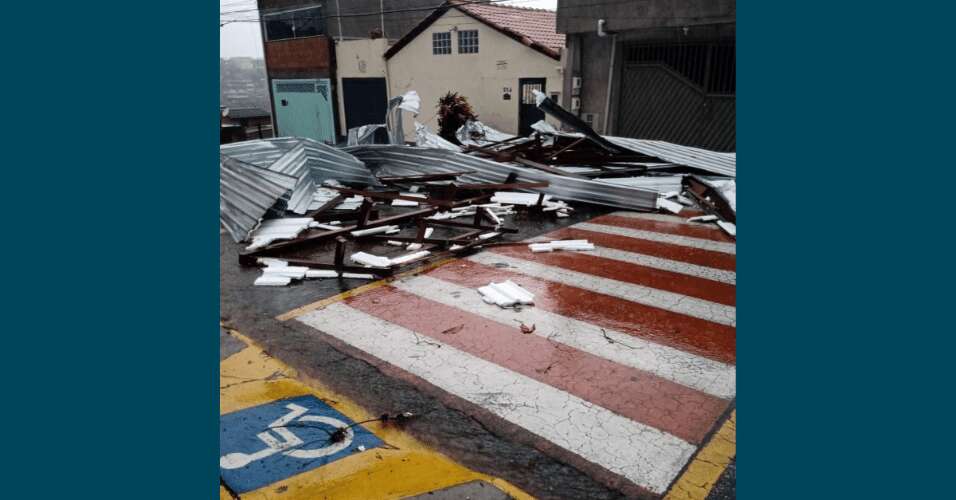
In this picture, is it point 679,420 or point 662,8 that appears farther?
point 662,8

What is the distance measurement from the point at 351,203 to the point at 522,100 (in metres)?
12.1

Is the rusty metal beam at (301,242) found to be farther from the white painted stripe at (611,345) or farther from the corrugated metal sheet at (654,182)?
the corrugated metal sheet at (654,182)

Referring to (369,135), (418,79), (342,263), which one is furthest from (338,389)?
(418,79)

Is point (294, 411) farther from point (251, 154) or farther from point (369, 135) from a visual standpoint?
point (369, 135)

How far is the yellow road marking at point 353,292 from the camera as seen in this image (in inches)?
215

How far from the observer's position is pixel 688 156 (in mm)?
11938

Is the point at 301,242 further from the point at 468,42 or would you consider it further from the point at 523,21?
the point at 523,21

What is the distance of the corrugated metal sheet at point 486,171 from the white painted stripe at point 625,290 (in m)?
3.45

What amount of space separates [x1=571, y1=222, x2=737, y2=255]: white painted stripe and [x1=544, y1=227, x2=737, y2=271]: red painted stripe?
13 centimetres

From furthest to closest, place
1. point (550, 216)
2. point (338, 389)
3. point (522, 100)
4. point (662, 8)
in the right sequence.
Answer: point (522, 100), point (662, 8), point (550, 216), point (338, 389)

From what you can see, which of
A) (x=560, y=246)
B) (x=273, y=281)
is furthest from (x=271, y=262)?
(x=560, y=246)

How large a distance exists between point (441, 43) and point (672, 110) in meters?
11.3

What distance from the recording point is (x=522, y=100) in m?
20.4

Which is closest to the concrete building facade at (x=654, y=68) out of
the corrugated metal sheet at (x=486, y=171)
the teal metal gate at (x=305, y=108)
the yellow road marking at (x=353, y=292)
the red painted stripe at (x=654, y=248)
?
the corrugated metal sheet at (x=486, y=171)
